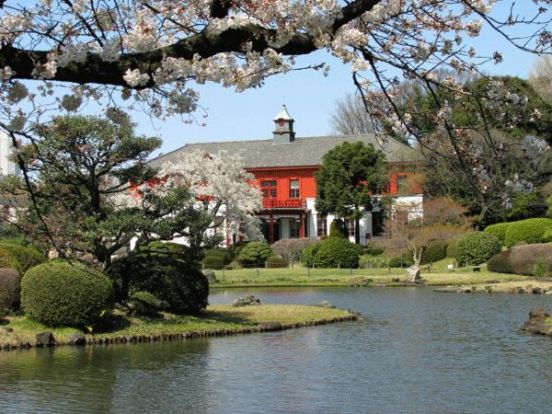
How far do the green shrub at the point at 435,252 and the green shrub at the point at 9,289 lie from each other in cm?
2760

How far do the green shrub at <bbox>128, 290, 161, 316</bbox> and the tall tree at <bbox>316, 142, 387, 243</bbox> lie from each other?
3092cm

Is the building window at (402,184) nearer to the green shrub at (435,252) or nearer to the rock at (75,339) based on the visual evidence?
the green shrub at (435,252)

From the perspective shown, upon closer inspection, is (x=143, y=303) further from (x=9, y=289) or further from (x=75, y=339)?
(x=9, y=289)

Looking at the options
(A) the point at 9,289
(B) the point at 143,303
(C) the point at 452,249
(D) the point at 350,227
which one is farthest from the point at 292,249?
(A) the point at 9,289

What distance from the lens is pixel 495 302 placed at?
25.2 meters

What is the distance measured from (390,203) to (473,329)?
28.9 meters

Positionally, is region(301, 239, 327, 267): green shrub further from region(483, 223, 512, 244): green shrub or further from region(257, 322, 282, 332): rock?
region(257, 322, 282, 332): rock

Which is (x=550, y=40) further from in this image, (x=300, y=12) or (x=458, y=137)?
(x=300, y=12)

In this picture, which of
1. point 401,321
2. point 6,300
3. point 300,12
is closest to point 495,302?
point 401,321

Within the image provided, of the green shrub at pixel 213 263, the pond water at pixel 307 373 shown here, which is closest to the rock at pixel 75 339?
the pond water at pixel 307 373

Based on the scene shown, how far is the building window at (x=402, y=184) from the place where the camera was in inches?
1855

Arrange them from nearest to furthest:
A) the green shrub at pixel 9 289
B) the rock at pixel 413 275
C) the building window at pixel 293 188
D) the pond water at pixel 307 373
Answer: the pond water at pixel 307 373
the green shrub at pixel 9 289
the rock at pixel 413 275
the building window at pixel 293 188

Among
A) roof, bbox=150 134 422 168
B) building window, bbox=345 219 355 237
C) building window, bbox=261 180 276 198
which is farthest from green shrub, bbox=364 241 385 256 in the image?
building window, bbox=261 180 276 198

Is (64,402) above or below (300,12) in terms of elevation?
below
